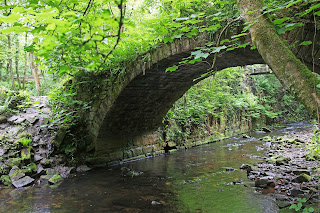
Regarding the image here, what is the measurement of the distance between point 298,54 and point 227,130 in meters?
10.1

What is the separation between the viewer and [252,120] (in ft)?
49.9

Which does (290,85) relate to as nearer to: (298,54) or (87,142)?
(298,54)

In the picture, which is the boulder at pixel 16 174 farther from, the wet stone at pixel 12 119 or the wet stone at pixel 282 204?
the wet stone at pixel 282 204

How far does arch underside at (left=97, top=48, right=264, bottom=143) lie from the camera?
506 cm

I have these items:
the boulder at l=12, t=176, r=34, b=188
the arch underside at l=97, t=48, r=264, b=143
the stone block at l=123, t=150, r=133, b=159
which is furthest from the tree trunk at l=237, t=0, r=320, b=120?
the stone block at l=123, t=150, r=133, b=159

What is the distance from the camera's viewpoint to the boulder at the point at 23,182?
517 centimetres

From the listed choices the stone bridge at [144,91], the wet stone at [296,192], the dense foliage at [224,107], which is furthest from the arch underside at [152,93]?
the wet stone at [296,192]

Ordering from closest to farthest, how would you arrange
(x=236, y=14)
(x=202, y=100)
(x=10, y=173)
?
(x=236, y=14) < (x=10, y=173) < (x=202, y=100)

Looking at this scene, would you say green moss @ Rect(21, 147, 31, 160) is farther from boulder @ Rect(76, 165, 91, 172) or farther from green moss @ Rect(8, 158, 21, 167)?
boulder @ Rect(76, 165, 91, 172)

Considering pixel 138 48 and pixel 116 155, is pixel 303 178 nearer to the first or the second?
pixel 138 48

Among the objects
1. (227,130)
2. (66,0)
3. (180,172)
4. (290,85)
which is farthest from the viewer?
(227,130)

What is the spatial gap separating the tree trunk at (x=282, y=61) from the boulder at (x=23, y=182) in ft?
17.6

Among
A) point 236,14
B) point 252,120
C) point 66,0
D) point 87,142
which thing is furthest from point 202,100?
point 66,0

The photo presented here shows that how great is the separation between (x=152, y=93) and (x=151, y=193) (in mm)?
3203
